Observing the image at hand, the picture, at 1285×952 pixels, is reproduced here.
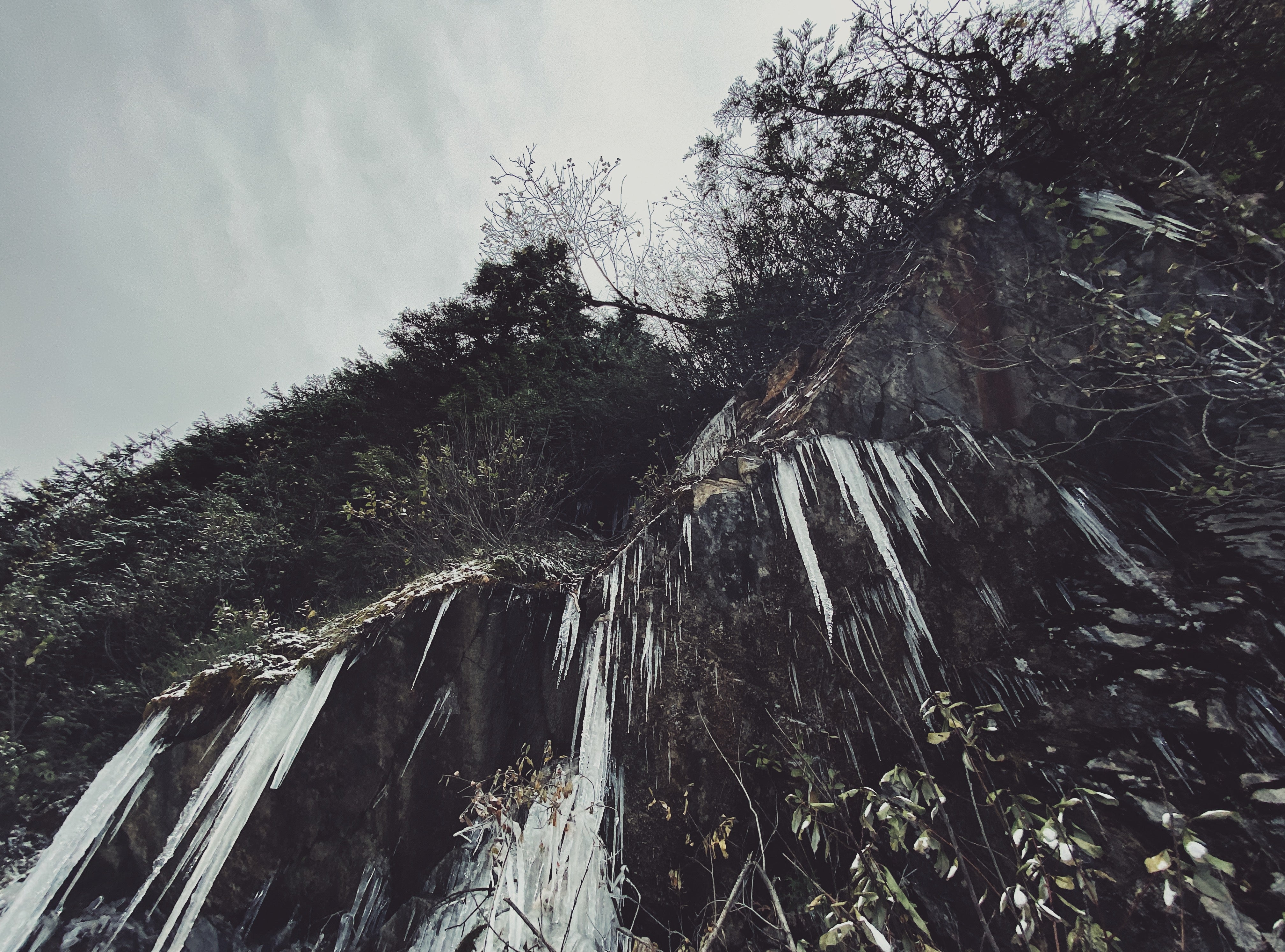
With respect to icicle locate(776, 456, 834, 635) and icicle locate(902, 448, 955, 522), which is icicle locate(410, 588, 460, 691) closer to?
icicle locate(776, 456, 834, 635)

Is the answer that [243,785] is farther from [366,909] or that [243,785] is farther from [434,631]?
[434,631]

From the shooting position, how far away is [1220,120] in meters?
3.45

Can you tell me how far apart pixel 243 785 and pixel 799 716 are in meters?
3.37

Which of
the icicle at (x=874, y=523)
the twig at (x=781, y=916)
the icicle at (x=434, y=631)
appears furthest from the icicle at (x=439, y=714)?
the icicle at (x=874, y=523)

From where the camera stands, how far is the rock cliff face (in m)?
2.19

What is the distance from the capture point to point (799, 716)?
2834 millimetres

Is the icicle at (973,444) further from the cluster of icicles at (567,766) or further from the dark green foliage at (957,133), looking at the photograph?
the dark green foliage at (957,133)

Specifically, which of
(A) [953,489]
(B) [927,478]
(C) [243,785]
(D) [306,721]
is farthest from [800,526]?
(C) [243,785]

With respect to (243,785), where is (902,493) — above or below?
above

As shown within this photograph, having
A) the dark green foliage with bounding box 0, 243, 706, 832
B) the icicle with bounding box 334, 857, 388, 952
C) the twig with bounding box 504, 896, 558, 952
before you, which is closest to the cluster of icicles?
the icicle with bounding box 334, 857, 388, 952

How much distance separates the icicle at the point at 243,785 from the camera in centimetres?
261

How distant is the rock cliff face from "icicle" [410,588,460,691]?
2 cm

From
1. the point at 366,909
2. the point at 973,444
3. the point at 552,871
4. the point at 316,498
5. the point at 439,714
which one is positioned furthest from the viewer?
the point at 316,498

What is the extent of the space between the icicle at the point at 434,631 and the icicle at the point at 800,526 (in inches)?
95.2
